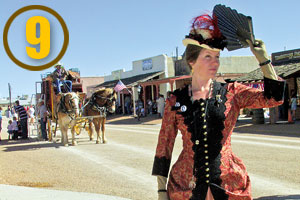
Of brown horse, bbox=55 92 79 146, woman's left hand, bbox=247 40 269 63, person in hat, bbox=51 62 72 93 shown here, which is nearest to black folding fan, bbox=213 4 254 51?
woman's left hand, bbox=247 40 269 63

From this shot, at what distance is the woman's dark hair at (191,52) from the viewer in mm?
2580

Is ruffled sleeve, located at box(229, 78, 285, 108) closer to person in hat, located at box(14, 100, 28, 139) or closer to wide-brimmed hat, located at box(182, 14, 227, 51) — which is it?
wide-brimmed hat, located at box(182, 14, 227, 51)

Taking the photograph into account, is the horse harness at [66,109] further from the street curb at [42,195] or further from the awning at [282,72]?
the awning at [282,72]

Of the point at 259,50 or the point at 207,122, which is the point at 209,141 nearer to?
the point at 207,122

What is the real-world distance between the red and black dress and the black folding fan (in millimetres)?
329

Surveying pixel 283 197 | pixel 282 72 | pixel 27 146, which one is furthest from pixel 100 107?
pixel 282 72

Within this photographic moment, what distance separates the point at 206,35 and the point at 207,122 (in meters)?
0.64

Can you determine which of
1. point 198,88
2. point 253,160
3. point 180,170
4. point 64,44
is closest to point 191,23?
point 198,88

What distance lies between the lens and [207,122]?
8.23 feet

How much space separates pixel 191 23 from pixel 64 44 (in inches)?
163

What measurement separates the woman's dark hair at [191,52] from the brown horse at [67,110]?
1084 cm

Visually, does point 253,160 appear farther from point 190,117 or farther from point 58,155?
point 190,117

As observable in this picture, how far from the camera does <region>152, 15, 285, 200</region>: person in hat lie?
2.38m

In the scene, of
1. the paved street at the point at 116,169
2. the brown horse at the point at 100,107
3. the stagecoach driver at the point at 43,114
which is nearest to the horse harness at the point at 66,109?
the brown horse at the point at 100,107
